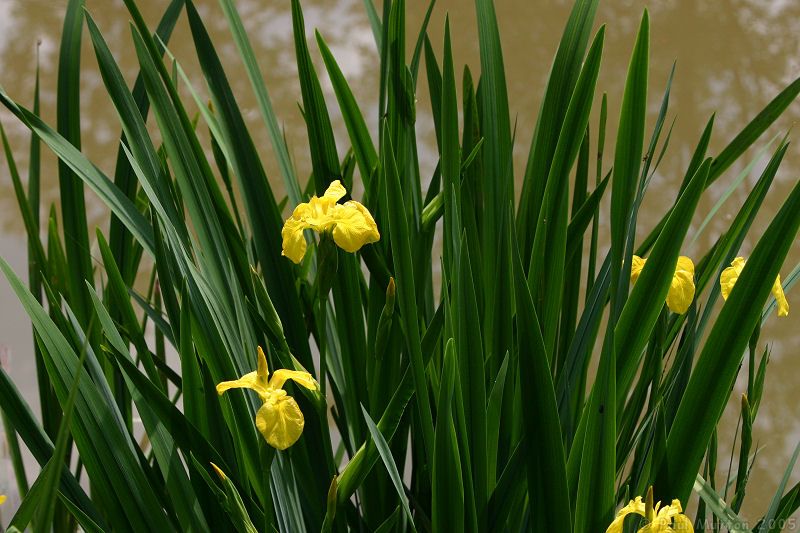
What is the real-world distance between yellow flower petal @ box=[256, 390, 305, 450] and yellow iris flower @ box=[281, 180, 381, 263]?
0.10 meters

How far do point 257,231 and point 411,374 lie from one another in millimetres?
191

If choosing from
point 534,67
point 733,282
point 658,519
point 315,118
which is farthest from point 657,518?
point 534,67

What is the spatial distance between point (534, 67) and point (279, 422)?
58.7 inches

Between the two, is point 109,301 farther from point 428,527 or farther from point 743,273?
point 743,273

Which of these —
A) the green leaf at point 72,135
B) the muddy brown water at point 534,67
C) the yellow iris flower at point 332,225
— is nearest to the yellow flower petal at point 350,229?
the yellow iris flower at point 332,225

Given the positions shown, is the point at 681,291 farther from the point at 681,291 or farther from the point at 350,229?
the point at 350,229

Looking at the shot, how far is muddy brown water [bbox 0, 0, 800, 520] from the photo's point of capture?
1.67 meters

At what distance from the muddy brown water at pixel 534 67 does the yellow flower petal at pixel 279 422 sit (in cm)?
134

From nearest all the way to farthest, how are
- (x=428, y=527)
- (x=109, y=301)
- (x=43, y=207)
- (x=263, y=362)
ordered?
(x=263, y=362) → (x=428, y=527) → (x=109, y=301) → (x=43, y=207)

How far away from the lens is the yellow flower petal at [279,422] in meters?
0.36

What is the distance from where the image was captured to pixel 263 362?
373mm

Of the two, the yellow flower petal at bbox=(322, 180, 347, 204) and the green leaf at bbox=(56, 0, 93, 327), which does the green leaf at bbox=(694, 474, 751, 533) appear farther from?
the green leaf at bbox=(56, 0, 93, 327)

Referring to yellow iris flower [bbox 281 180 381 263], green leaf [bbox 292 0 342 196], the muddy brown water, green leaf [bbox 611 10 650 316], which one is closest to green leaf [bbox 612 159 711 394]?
green leaf [bbox 611 10 650 316]

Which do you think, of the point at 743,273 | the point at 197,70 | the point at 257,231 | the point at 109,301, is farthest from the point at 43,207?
the point at 743,273
